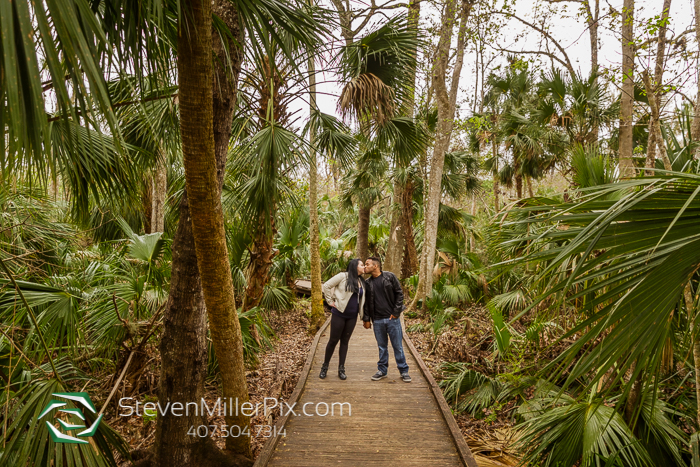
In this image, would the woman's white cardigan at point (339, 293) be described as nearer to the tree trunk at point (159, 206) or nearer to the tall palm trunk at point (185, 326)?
the tall palm trunk at point (185, 326)

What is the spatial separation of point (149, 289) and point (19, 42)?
472 cm

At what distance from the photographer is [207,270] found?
2.86m

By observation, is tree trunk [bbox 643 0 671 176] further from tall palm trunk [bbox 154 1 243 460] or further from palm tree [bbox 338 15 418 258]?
tall palm trunk [bbox 154 1 243 460]

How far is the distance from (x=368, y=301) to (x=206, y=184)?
12.0ft

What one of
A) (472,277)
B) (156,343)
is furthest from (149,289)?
(472,277)

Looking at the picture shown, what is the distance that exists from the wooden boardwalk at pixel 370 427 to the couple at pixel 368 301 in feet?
1.67

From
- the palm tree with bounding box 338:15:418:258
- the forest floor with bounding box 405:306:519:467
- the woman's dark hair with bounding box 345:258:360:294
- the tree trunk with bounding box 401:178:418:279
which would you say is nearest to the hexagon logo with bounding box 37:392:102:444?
the woman's dark hair with bounding box 345:258:360:294

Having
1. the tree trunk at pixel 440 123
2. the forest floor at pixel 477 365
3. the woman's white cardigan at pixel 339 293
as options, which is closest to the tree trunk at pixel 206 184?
the woman's white cardigan at pixel 339 293

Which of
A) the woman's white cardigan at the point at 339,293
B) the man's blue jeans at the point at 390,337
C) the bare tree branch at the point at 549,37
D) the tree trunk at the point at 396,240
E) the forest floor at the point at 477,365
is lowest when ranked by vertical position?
→ the forest floor at the point at 477,365

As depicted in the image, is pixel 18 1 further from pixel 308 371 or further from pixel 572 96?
pixel 572 96

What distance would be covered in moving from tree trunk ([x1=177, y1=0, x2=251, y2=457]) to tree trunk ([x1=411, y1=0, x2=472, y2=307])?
25.3 feet

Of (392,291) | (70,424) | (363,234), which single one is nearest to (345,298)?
(392,291)

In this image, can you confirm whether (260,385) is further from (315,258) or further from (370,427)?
(315,258)

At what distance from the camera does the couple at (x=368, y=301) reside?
554cm
